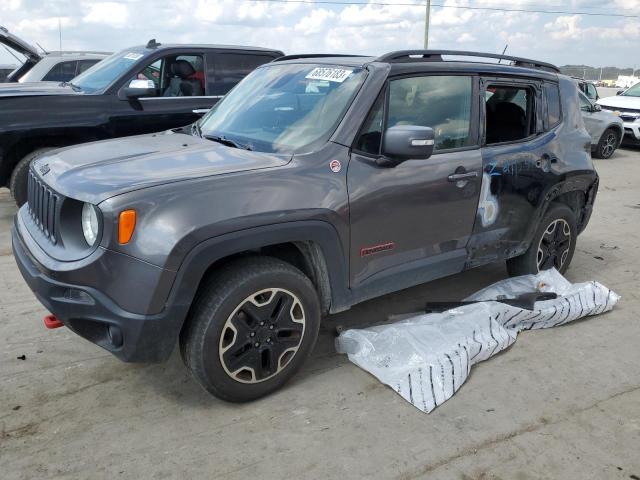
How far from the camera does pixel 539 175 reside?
4.29 meters

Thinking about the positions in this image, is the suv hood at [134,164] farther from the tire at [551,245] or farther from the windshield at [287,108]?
the tire at [551,245]

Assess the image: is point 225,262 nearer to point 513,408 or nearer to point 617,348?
point 513,408

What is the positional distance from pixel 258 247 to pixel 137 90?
438cm

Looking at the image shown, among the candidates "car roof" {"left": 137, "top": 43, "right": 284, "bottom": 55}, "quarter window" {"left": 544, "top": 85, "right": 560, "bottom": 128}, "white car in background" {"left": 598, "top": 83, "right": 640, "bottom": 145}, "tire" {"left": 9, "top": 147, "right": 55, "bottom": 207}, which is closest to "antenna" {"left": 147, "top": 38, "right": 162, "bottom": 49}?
→ "car roof" {"left": 137, "top": 43, "right": 284, "bottom": 55}

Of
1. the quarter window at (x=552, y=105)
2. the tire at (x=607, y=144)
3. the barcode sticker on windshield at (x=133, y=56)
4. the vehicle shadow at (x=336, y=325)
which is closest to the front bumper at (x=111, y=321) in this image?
the vehicle shadow at (x=336, y=325)

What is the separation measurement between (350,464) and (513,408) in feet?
3.34

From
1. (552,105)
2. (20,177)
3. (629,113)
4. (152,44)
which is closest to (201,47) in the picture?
(152,44)

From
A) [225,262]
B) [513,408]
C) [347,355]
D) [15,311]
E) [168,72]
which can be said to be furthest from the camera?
[168,72]

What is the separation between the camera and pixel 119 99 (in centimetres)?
646

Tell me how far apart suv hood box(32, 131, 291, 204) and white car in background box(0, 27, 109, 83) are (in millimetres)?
7004

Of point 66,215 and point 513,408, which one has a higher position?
point 66,215

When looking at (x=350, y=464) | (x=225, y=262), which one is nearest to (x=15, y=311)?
(x=225, y=262)

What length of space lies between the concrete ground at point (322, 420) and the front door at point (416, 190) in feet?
2.26

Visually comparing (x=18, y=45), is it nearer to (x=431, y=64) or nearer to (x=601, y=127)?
(x=431, y=64)
